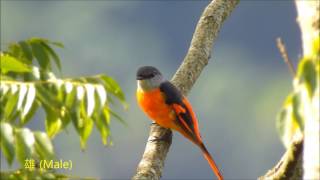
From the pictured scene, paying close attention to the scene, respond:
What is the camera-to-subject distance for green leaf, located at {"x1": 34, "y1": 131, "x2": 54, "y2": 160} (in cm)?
334

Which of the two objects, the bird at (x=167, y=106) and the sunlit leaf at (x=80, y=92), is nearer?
the sunlit leaf at (x=80, y=92)

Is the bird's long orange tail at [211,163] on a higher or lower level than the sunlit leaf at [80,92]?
lower

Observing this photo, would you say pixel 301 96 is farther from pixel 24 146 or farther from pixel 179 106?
pixel 179 106

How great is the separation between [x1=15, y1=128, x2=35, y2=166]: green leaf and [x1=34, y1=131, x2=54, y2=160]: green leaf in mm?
49

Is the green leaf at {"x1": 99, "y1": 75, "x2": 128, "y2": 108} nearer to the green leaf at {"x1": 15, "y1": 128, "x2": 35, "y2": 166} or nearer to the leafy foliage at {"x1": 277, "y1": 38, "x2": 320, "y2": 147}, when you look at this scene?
the green leaf at {"x1": 15, "y1": 128, "x2": 35, "y2": 166}

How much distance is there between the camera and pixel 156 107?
670 cm

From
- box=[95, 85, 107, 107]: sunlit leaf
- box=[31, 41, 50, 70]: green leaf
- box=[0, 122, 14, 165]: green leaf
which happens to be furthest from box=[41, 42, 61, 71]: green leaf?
Result: box=[0, 122, 14, 165]: green leaf

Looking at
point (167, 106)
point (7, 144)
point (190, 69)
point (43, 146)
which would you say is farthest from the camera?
point (167, 106)

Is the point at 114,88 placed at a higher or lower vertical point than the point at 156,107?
higher

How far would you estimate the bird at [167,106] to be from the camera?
641 cm

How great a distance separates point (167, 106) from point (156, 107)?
11cm

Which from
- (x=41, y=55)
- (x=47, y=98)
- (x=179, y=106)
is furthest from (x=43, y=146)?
(x=179, y=106)

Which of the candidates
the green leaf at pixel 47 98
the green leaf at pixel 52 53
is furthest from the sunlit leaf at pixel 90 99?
the green leaf at pixel 52 53

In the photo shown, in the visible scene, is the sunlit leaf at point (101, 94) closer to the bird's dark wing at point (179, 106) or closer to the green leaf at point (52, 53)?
the green leaf at point (52, 53)
